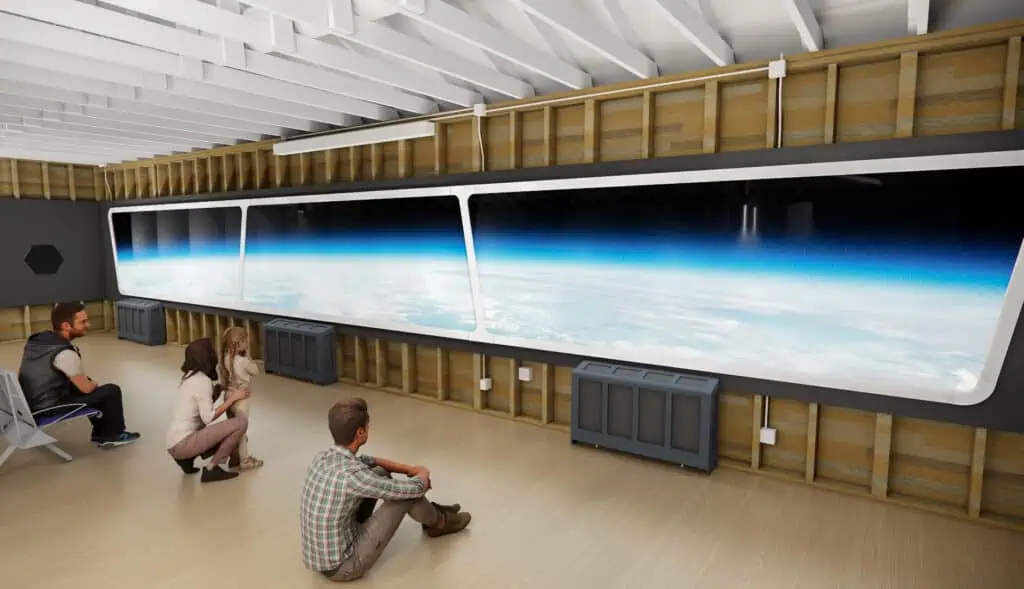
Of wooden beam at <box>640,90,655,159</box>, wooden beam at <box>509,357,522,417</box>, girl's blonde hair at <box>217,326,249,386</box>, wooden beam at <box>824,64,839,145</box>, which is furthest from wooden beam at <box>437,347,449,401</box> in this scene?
wooden beam at <box>824,64,839,145</box>

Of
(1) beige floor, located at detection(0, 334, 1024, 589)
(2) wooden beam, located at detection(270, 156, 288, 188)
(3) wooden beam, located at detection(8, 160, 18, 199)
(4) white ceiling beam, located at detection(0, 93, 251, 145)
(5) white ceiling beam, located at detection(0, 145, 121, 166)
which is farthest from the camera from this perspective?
(3) wooden beam, located at detection(8, 160, 18, 199)

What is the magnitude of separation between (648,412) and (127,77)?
4611 millimetres

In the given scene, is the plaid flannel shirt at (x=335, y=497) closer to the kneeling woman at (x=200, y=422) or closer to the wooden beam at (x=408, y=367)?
the kneeling woman at (x=200, y=422)

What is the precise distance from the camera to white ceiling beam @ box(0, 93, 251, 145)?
5.11 meters

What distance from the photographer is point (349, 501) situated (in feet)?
8.69

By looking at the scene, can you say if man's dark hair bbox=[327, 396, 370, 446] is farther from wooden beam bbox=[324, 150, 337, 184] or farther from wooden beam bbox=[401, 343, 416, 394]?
wooden beam bbox=[324, 150, 337, 184]

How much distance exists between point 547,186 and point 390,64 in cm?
154

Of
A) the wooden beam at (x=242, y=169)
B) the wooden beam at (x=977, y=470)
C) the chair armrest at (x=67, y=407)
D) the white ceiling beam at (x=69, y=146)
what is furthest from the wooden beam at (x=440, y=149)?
the white ceiling beam at (x=69, y=146)

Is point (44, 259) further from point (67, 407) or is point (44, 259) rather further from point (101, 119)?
point (67, 407)

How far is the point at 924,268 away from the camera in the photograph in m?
3.35

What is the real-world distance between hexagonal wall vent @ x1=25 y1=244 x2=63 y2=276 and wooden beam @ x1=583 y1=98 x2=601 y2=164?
30.3ft

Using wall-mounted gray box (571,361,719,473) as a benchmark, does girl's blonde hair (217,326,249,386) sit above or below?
above

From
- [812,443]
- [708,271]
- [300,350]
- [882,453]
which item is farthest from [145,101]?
[882,453]

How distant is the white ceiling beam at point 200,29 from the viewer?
9.78ft
